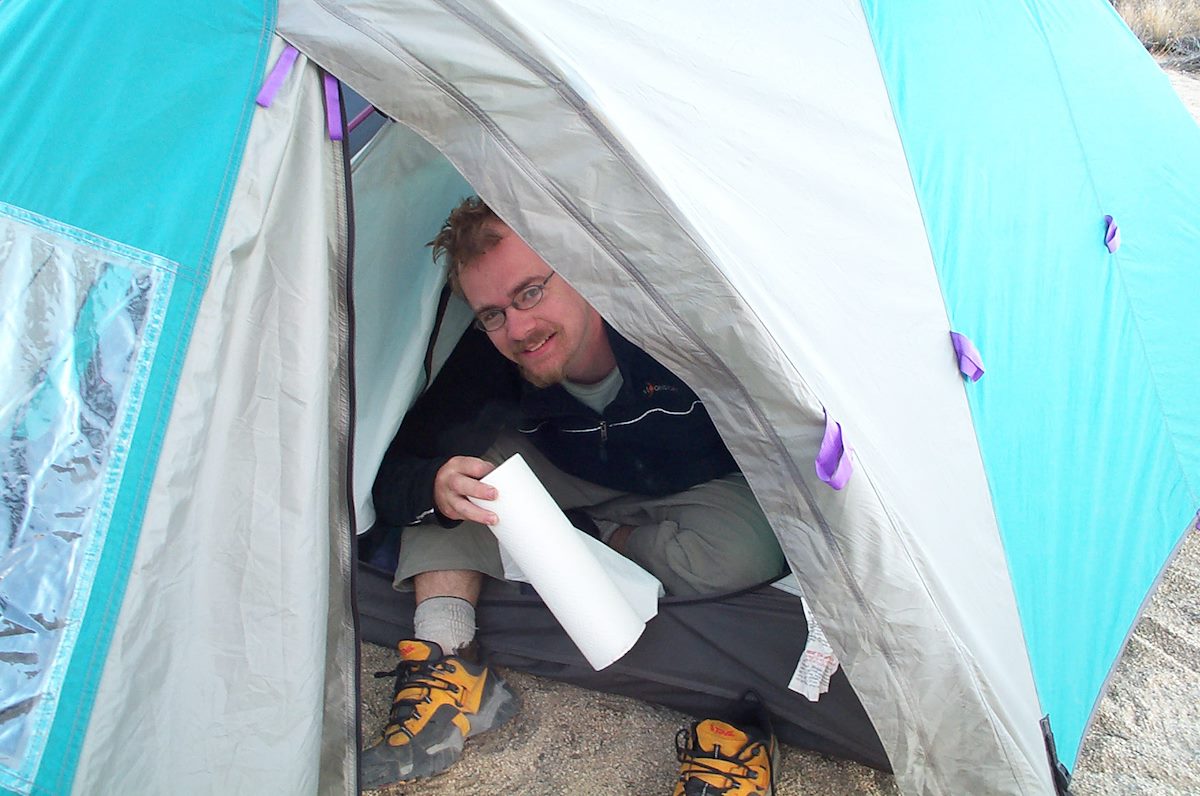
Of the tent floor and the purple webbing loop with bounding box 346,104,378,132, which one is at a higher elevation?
the purple webbing loop with bounding box 346,104,378,132

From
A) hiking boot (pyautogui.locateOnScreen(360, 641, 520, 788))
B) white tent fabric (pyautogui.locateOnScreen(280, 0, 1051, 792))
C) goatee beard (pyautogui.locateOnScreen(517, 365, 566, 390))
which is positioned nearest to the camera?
white tent fabric (pyautogui.locateOnScreen(280, 0, 1051, 792))

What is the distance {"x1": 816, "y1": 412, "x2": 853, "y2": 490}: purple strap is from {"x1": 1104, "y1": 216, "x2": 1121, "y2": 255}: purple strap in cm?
101

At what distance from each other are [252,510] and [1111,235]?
1485 mm

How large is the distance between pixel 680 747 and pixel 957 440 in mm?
567

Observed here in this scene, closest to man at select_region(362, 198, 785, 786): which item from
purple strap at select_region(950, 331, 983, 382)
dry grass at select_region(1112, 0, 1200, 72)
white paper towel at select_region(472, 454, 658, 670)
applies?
white paper towel at select_region(472, 454, 658, 670)

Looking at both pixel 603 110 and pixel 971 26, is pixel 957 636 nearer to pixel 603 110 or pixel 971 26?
pixel 603 110

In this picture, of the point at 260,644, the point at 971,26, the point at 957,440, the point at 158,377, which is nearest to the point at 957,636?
the point at 957,440

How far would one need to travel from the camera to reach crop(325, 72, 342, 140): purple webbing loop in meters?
1.13

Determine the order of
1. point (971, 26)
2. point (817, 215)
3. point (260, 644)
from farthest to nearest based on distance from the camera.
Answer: point (971, 26) → point (817, 215) → point (260, 644)

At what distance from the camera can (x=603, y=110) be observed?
1.06m

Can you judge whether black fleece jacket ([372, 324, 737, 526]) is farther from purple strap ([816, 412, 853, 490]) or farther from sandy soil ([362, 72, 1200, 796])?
purple strap ([816, 412, 853, 490])

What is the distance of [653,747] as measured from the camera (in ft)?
5.07

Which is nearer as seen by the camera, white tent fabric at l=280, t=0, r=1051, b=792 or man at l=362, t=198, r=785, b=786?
white tent fabric at l=280, t=0, r=1051, b=792

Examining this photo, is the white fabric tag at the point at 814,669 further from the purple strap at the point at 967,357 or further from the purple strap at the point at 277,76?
the purple strap at the point at 277,76
